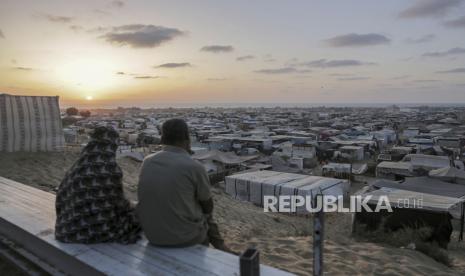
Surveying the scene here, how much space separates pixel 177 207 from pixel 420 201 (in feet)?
27.2

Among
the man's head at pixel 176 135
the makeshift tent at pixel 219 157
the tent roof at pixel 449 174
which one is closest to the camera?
the man's head at pixel 176 135

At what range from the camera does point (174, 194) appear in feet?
8.42

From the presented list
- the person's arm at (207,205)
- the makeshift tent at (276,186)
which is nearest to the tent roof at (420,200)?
the makeshift tent at (276,186)

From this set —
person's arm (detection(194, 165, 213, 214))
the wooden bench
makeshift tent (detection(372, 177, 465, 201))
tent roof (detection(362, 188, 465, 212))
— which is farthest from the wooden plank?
makeshift tent (detection(372, 177, 465, 201))

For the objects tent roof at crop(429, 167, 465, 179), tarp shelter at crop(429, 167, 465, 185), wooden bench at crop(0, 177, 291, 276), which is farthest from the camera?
tent roof at crop(429, 167, 465, 179)

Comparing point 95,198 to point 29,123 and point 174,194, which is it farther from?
point 29,123

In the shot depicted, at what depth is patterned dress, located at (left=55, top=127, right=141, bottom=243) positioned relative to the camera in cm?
271

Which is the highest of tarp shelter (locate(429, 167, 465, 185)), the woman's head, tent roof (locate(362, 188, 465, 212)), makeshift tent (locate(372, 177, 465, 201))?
the woman's head

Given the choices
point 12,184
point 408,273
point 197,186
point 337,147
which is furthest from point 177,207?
point 337,147

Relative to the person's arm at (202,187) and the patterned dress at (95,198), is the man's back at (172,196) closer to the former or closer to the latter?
the person's arm at (202,187)

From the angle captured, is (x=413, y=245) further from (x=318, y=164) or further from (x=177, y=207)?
(x=318, y=164)

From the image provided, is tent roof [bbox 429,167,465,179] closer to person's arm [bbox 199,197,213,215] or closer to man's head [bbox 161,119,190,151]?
person's arm [bbox 199,197,213,215]

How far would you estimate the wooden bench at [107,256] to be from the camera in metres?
2.35

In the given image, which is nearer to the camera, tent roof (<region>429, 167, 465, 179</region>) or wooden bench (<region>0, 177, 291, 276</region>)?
wooden bench (<region>0, 177, 291, 276</region>)
